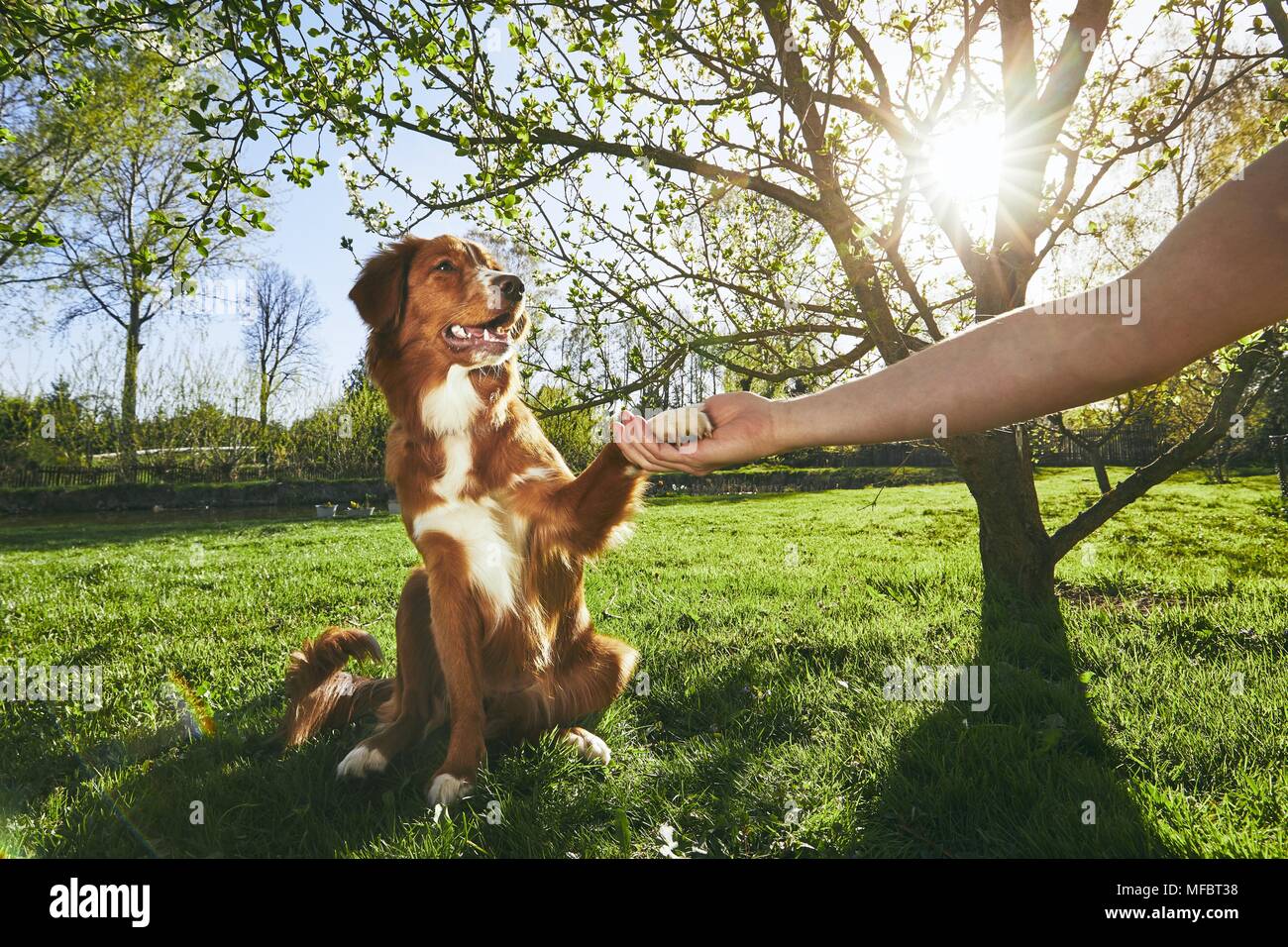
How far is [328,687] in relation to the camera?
2.90 meters

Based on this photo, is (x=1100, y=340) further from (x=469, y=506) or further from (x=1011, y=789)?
(x=469, y=506)

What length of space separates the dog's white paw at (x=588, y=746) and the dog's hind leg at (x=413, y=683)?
0.57 m

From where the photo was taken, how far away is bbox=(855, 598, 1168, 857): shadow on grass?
2.08m

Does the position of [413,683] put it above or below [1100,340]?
below

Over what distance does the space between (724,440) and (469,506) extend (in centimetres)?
133

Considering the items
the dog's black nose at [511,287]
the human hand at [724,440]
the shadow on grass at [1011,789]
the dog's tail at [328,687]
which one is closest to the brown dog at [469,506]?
the dog's black nose at [511,287]

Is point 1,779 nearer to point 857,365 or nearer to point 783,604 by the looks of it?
point 783,604

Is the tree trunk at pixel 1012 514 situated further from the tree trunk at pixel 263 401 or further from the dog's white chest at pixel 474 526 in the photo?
the tree trunk at pixel 263 401

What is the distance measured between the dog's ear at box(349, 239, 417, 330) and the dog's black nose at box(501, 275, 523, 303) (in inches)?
17.3

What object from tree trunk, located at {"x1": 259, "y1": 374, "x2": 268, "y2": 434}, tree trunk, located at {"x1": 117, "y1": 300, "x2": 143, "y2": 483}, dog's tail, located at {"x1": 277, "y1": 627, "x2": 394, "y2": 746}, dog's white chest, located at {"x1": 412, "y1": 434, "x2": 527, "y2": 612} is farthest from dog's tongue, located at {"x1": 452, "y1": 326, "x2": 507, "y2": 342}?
tree trunk, located at {"x1": 117, "y1": 300, "x2": 143, "y2": 483}

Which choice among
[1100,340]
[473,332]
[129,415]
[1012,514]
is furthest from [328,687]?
[129,415]

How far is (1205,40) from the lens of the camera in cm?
375

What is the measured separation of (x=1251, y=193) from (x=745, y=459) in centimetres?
102
